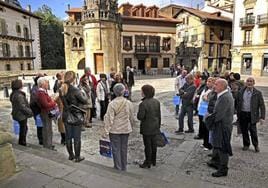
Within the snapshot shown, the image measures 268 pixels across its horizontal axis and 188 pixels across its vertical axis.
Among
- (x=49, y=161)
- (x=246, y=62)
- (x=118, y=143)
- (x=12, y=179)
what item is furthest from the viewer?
(x=246, y=62)

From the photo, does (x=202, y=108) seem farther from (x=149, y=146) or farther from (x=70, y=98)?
(x=70, y=98)

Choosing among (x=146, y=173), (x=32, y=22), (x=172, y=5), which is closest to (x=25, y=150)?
(x=146, y=173)

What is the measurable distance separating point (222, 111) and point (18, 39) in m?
37.4

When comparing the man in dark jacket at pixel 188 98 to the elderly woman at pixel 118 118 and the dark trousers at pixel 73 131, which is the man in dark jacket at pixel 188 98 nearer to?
the elderly woman at pixel 118 118

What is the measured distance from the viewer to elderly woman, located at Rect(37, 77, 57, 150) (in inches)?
185

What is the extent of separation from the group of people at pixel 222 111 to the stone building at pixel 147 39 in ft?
98.2

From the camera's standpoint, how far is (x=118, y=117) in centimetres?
387

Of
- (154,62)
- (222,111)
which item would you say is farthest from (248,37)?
(222,111)

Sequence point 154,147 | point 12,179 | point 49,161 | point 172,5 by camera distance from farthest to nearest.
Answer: point 172,5, point 154,147, point 49,161, point 12,179

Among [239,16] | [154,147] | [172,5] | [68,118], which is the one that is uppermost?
[172,5]

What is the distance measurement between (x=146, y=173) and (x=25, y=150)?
217cm

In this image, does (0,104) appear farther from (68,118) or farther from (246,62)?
(246,62)

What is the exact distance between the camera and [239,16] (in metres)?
30.7

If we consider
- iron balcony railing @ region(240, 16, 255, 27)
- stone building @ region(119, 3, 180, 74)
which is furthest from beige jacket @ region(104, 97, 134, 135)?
stone building @ region(119, 3, 180, 74)
